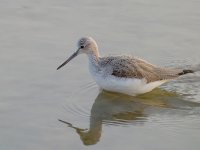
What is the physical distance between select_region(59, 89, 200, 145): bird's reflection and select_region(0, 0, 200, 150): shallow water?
0.5 inches

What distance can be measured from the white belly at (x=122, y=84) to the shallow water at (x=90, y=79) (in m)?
0.15

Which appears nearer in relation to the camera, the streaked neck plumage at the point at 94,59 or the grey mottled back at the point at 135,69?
the grey mottled back at the point at 135,69

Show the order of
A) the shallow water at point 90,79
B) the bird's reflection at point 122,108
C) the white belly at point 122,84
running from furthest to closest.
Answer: the white belly at point 122,84 → the bird's reflection at point 122,108 → the shallow water at point 90,79

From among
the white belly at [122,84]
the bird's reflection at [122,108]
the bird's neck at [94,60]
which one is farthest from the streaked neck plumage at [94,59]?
the bird's reflection at [122,108]

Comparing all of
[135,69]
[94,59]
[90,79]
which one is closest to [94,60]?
[94,59]

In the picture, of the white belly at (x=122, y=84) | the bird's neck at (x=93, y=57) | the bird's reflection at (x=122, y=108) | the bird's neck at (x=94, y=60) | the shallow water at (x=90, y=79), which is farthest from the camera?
the bird's neck at (x=93, y=57)

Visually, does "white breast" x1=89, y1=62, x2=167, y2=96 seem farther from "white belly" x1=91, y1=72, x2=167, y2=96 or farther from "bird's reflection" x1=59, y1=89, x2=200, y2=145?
"bird's reflection" x1=59, y1=89, x2=200, y2=145

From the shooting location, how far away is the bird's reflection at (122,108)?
7559 mm

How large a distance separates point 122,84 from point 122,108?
402mm

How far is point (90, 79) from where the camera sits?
9039 millimetres

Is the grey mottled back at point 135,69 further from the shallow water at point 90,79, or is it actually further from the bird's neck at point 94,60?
the shallow water at point 90,79

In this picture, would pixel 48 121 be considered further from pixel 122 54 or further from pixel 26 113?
pixel 122 54

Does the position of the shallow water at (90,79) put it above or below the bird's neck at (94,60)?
below

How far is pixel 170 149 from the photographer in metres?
6.93
